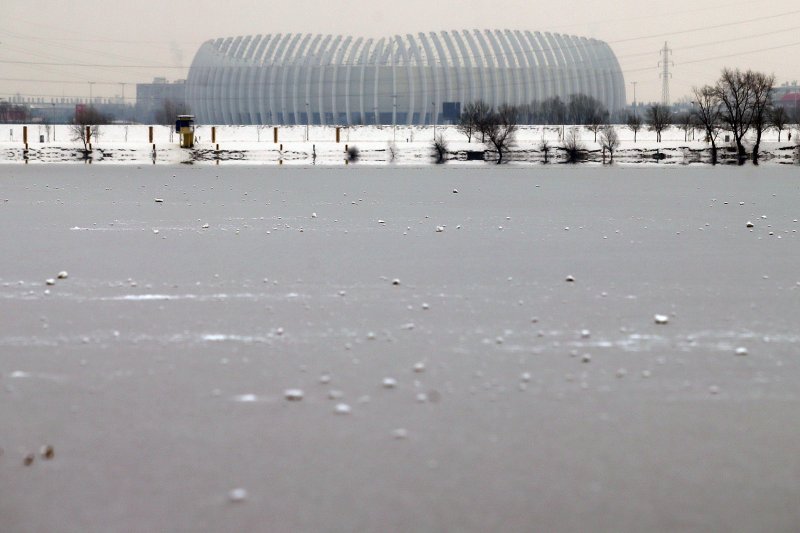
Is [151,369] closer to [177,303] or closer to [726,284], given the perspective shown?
[177,303]

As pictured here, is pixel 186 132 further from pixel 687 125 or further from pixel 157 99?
pixel 157 99

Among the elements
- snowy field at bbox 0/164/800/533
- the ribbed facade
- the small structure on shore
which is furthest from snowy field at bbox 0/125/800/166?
the ribbed facade

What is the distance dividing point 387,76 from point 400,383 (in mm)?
104698

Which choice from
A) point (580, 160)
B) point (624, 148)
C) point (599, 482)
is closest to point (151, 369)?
point (599, 482)

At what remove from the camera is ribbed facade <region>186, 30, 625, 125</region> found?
10881 cm

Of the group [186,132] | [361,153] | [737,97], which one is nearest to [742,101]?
[737,97]

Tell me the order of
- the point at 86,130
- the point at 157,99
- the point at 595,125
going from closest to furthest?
1. the point at 86,130
2. the point at 595,125
3. the point at 157,99

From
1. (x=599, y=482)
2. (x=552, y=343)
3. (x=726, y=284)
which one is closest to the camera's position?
(x=599, y=482)

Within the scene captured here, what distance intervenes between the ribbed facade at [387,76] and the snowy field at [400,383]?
9518 centimetres

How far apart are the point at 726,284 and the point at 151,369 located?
557 centimetres

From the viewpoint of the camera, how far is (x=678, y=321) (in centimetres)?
791

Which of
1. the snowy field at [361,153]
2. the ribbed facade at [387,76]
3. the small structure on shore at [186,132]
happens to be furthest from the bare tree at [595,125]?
the ribbed facade at [387,76]

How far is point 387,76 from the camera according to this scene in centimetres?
10881

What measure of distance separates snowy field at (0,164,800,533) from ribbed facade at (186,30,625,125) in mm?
95182
